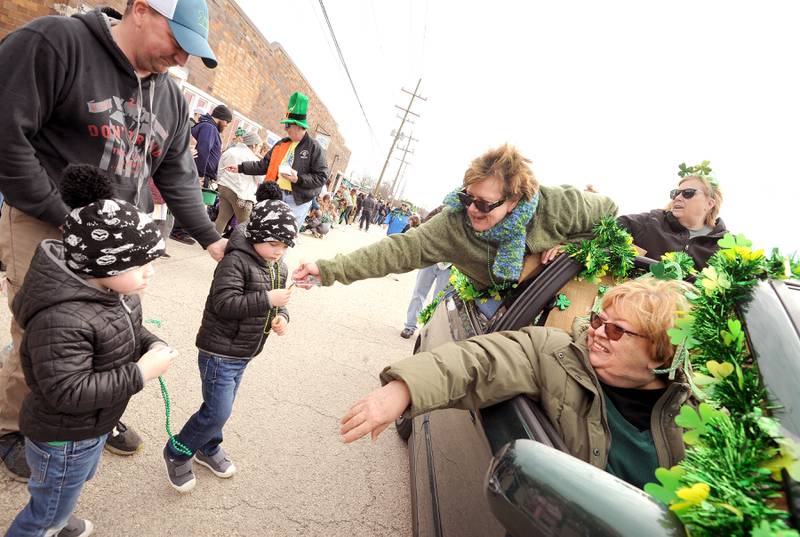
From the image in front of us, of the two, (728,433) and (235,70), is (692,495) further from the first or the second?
(235,70)

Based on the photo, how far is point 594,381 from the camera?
5.21 ft

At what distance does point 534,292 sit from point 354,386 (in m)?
2.36

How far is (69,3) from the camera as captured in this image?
618 cm

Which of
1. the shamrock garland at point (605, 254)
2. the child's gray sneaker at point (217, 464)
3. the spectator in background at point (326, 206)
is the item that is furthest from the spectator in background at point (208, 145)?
the spectator in background at point (326, 206)

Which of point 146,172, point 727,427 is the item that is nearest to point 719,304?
point 727,427

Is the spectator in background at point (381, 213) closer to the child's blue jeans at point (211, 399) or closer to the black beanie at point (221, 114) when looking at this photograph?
the black beanie at point (221, 114)

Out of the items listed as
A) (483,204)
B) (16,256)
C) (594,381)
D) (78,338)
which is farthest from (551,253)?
(16,256)

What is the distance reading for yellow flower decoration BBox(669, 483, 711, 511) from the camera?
0.81m

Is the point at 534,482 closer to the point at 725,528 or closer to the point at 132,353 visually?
the point at 725,528

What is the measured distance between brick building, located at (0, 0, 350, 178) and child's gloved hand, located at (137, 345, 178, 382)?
7.26 metres

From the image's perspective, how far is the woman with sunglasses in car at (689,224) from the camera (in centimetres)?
336

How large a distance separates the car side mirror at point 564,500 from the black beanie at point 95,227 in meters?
1.35

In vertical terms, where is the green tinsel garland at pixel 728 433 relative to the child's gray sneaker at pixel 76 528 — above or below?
above

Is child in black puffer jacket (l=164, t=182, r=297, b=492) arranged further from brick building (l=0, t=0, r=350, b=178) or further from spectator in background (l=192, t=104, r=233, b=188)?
brick building (l=0, t=0, r=350, b=178)
